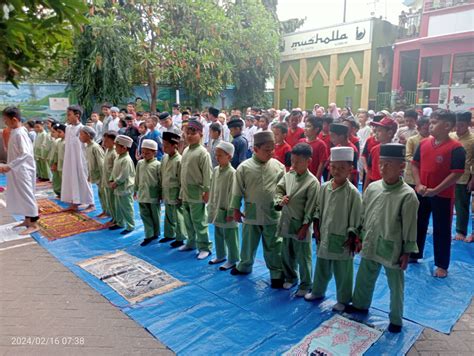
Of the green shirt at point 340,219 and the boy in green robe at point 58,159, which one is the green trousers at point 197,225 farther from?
the boy in green robe at point 58,159

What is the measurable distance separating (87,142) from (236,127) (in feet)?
8.36

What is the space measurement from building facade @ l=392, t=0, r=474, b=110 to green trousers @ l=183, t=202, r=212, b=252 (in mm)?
11890

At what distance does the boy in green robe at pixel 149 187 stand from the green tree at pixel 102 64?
9991mm

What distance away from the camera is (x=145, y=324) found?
3.07 m

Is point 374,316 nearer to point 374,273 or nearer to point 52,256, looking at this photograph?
point 374,273

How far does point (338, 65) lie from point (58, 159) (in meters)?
16.9

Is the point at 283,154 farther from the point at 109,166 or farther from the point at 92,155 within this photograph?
the point at 92,155

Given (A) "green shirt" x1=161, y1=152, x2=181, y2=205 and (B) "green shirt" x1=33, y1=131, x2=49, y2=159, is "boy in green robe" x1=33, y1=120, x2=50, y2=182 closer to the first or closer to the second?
(B) "green shirt" x1=33, y1=131, x2=49, y2=159

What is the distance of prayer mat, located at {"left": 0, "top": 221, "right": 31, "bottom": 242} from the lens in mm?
5184

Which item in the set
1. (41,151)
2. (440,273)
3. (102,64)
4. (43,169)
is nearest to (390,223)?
(440,273)

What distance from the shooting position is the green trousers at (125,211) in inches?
209

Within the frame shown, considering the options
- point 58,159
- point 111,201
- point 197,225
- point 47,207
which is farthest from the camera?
point 58,159

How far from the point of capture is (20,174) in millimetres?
5094

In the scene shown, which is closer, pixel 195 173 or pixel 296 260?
pixel 296 260
